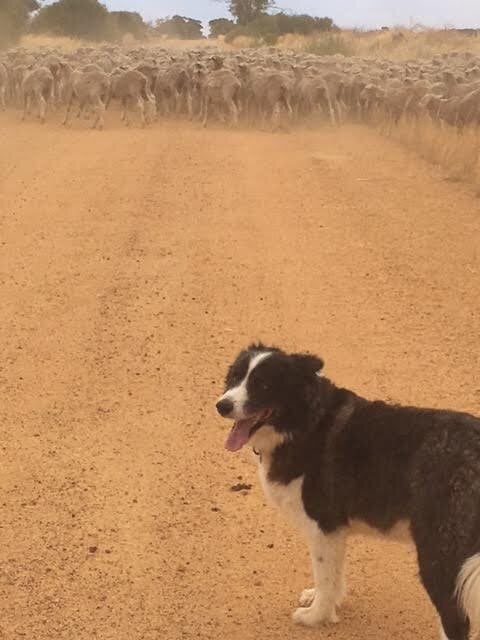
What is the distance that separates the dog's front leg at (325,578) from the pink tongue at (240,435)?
19.4 inches

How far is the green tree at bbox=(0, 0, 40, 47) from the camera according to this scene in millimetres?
54438

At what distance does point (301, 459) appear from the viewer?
422cm

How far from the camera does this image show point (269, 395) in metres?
4.18

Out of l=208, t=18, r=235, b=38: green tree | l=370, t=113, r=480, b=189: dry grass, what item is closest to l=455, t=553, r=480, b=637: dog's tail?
l=370, t=113, r=480, b=189: dry grass

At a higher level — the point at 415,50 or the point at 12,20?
the point at 12,20

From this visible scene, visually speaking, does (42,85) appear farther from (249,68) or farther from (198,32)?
(198,32)

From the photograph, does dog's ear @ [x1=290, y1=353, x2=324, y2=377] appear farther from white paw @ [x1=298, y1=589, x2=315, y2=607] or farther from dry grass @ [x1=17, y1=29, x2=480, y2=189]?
dry grass @ [x1=17, y1=29, x2=480, y2=189]

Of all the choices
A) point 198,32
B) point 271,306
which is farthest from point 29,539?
point 198,32

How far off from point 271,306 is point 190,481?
3460mm

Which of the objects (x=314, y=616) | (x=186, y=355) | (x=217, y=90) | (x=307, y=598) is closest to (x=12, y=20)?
(x=217, y=90)

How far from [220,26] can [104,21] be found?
42.4 feet

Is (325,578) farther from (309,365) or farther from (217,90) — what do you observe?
(217,90)

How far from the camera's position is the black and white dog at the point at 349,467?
11.8ft

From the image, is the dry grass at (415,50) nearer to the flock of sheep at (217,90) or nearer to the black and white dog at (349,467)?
the flock of sheep at (217,90)
